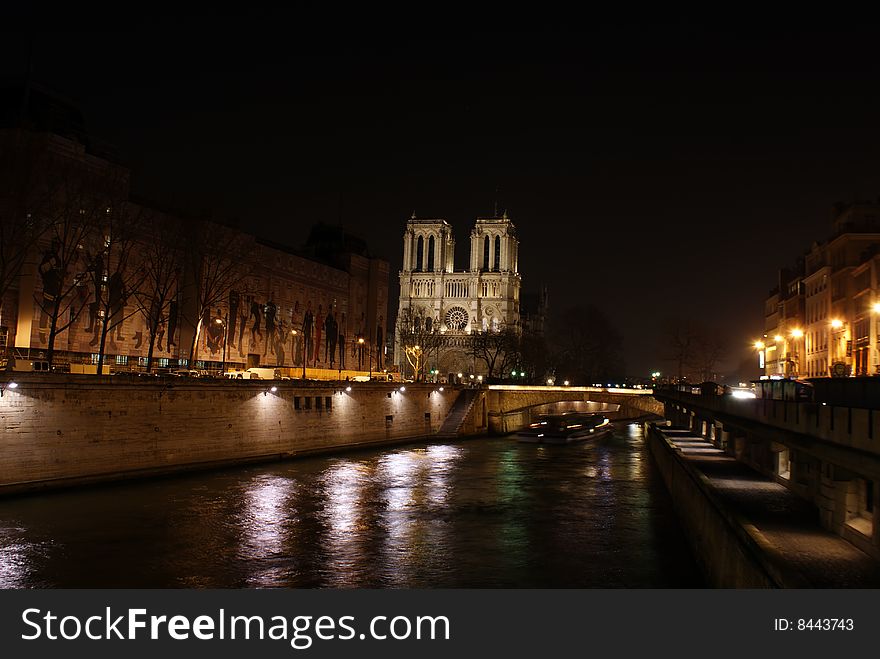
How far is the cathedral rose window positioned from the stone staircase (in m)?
69.4

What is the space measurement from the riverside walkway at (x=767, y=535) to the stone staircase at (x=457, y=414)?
3618 centimetres

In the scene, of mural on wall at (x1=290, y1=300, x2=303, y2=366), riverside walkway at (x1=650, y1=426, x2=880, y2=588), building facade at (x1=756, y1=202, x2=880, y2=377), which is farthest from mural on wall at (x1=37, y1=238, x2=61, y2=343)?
building facade at (x1=756, y1=202, x2=880, y2=377)

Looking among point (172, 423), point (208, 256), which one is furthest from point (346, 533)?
point (208, 256)

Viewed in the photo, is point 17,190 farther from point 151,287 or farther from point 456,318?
point 456,318

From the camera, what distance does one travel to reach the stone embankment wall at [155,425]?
99.7 feet

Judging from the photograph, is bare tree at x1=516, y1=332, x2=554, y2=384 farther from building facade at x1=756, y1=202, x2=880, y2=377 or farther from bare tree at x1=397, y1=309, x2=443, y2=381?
building facade at x1=756, y1=202, x2=880, y2=377

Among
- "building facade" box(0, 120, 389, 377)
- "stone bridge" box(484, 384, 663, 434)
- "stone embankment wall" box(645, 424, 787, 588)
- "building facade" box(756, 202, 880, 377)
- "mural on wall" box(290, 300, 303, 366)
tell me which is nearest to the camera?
"stone embankment wall" box(645, 424, 787, 588)

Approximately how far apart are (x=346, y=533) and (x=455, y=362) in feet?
372

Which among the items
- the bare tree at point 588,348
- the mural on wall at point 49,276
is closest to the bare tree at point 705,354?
the bare tree at point 588,348

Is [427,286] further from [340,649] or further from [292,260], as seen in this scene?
[340,649]

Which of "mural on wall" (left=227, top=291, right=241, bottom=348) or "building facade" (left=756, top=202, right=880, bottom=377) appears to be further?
"mural on wall" (left=227, top=291, right=241, bottom=348)

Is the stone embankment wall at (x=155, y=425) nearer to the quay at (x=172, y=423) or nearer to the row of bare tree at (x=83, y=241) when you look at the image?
the quay at (x=172, y=423)

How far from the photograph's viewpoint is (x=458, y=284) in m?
147

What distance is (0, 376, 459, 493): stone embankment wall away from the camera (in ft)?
99.7
